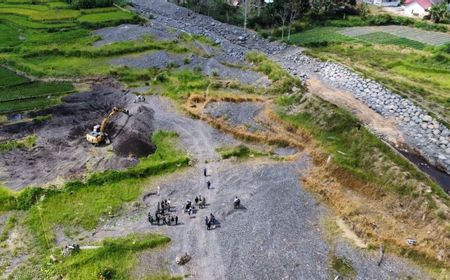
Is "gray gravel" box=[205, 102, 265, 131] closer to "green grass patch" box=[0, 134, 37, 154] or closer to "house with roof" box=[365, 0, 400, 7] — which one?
"green grass patch" box=[0, 134, 37, 154]

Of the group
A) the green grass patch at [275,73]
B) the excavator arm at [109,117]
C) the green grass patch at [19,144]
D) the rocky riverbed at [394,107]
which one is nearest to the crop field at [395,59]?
the rocky riverbed at [394,107]

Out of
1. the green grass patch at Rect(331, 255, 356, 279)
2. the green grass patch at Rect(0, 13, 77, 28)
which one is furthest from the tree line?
the green grass patch at Rect(331, 255, 356, 279)

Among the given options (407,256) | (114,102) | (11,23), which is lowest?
(407,256)

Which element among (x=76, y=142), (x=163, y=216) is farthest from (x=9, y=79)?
(x=163, y=216)

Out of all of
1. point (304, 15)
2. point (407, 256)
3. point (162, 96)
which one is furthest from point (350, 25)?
point (407, 256)

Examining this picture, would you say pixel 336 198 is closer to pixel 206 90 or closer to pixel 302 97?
pixel 302 97

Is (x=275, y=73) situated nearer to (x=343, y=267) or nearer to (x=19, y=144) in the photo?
(x=19, y=144)
